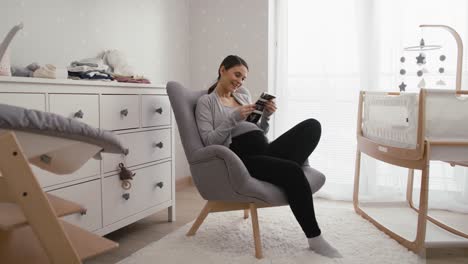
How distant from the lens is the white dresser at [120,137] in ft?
5.46

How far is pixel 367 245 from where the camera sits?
208 cm

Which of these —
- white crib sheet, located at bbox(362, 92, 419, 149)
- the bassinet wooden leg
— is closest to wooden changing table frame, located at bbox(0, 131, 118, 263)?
the bassinet wooden leg

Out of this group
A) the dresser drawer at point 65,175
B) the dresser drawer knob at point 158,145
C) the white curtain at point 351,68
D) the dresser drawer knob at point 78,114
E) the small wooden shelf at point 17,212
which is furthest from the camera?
the white curtain at point 351,68

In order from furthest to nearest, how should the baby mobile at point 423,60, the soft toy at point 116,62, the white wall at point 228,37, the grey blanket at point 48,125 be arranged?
the white wall at point 228,37, the baby mobile at point 423,60, the soft toy at point 116,62, the grey blanket at point 48,125

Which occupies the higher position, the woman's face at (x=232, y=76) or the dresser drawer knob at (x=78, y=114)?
the woman's face at (x=232, y=76)

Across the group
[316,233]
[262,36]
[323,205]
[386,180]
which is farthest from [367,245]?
[262,36]

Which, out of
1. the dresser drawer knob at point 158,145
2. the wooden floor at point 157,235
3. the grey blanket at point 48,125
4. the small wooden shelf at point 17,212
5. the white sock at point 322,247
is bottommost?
Result: the wooden floor at point 157,235

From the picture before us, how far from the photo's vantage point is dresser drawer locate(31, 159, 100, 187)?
165cm

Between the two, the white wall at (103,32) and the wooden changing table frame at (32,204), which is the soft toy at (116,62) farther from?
the wooden changing table frame at (32,204)

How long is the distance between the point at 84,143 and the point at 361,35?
2742mm

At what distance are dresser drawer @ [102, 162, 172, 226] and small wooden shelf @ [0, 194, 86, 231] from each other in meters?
0.91

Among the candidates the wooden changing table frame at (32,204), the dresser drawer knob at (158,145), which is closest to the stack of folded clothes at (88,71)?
the dresser drawer knob at (158,145)

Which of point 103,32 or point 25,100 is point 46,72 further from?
point 103,32

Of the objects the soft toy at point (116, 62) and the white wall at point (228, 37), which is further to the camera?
the white wall at point (228, 37)
